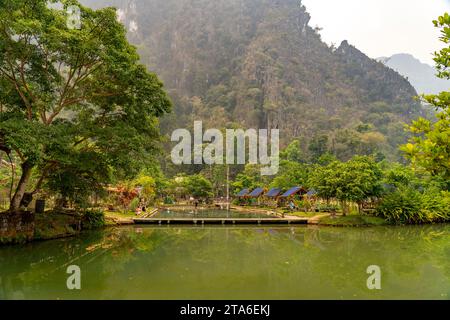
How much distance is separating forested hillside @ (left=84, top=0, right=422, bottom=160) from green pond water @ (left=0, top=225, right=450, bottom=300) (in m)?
42.2

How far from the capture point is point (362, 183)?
18672 mm

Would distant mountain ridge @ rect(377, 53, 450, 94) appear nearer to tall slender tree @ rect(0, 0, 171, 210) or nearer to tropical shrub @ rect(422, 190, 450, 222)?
tropical shrub @ rect(422, 190, 450, 222)

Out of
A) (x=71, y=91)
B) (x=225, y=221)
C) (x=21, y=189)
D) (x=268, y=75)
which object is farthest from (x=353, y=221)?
(x=268, y=75)

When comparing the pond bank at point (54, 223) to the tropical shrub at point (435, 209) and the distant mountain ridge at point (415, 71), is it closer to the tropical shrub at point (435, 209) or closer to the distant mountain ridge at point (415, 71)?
the tropical shrub at point (435, 209)

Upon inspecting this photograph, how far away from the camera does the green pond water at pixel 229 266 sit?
6.90 meters

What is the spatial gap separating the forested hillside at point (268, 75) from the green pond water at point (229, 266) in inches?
1661

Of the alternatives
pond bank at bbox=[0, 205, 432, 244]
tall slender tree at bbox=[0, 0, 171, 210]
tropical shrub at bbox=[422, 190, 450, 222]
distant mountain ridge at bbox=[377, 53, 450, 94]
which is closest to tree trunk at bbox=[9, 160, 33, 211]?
tall slender tree at bbox=[0, 0, 171, 210]

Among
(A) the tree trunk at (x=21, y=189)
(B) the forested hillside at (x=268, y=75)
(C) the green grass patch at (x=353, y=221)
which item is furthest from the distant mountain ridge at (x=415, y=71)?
(A) the tree trunk at (x=21, y=189)

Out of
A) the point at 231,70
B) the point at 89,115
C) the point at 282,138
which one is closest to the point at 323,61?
the point at 231,70

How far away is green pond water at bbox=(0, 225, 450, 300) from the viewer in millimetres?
6898

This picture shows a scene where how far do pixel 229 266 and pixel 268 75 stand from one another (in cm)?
7598

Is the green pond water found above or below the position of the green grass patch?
below
